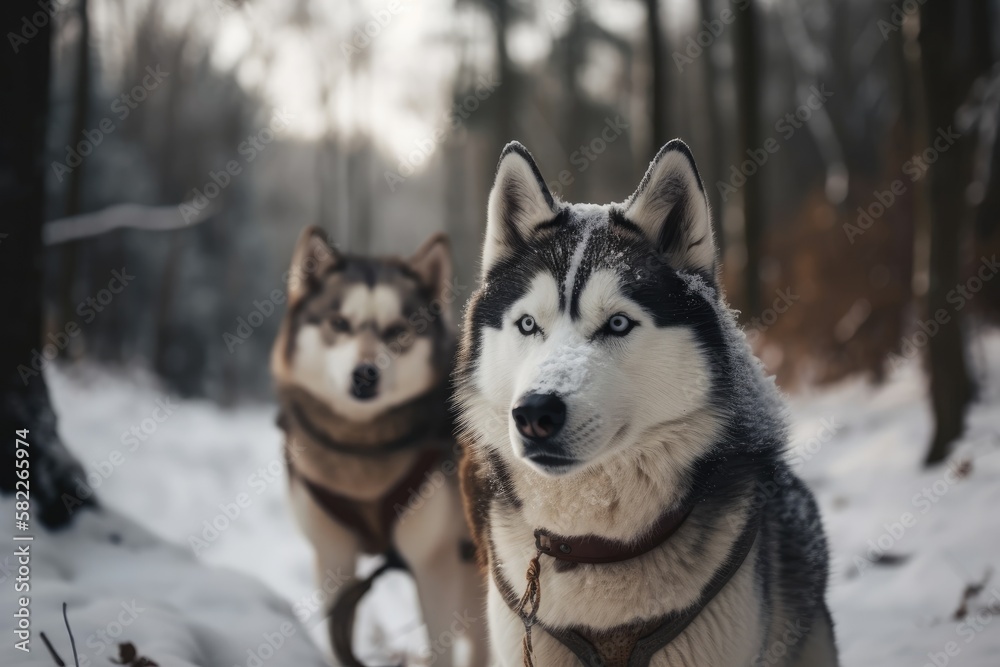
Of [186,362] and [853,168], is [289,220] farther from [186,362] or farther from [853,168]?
[853,168]

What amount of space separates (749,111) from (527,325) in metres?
7.29

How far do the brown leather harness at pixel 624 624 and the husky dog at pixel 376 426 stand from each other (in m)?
Answer: 1.49

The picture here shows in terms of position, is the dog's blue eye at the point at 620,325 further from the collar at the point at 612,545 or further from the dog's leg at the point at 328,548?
the dog's leg at the point at 328,548

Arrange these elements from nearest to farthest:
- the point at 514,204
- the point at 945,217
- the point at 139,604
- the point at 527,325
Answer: the point at 527,325 → the point at 514,204 → the point at 139,604 → the point at 945,217

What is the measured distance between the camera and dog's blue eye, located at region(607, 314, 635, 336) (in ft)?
6.75

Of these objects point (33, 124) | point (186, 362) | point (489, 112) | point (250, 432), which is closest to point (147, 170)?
point (186, 362)

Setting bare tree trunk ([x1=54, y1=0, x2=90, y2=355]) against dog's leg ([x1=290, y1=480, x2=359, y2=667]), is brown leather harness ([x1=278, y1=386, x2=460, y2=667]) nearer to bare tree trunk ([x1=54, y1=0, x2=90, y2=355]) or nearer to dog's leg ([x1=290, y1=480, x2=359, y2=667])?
dog's leg ([x1=290, y1=480, x2=359, y2=667])

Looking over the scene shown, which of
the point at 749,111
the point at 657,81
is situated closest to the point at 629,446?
the point at 657,81

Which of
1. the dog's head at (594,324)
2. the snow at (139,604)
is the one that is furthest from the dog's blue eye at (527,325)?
the snow at (139,604)

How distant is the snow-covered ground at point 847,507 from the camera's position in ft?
11.1

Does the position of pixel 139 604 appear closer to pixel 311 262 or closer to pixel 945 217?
pixel 311 262

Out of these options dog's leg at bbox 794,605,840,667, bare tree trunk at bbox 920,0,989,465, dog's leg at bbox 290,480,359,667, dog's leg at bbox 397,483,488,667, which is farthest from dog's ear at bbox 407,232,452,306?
bare tree trunk at bbox 920,0,989,465

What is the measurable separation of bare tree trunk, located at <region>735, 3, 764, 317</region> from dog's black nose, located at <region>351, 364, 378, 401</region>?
612 cm

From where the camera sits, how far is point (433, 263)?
3977mm
